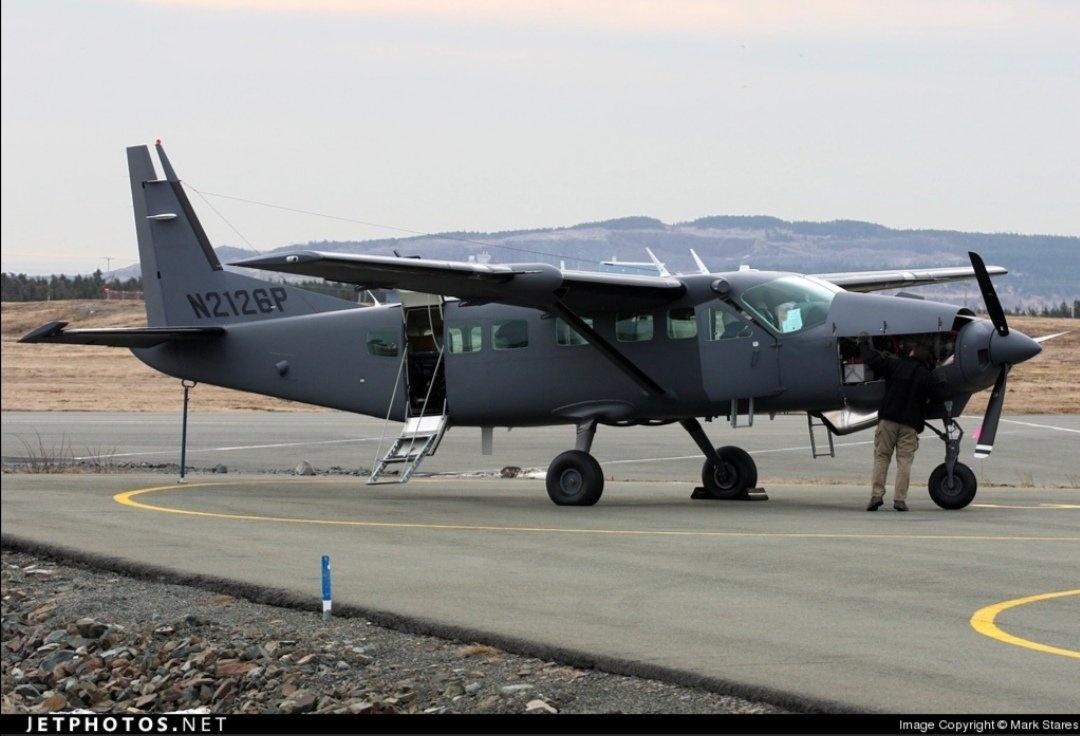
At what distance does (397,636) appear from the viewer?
11961mm

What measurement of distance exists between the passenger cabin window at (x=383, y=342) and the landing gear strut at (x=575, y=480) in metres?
3.61

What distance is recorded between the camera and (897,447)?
2034 cm

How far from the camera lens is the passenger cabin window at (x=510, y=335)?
22.7 m

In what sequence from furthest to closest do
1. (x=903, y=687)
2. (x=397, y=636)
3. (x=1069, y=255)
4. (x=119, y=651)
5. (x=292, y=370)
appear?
(x=1069, y=255)
(x=292, y=370)
(x=119, y=651)
(x=397, y=636)
(x=903, y=687)

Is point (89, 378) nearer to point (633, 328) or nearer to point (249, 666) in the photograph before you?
point (633, 328)

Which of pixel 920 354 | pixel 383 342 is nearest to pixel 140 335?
pixel 383 342

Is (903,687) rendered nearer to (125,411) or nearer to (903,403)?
(903,403)

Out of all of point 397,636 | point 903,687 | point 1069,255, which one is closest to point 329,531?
point 397,636

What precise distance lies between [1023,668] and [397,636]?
4.71 m

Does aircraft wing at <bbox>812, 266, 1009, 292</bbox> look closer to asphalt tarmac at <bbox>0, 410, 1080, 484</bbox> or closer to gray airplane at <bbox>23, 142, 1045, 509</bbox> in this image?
Answer: gray airplane at <bbox>23, 142, 1045, 509</bbox>

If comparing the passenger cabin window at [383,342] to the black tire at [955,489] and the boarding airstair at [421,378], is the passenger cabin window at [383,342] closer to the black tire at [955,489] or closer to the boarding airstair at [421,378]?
the boarding airstair at [421,378]

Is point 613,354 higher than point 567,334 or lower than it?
lower

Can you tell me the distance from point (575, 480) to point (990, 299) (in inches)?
242
